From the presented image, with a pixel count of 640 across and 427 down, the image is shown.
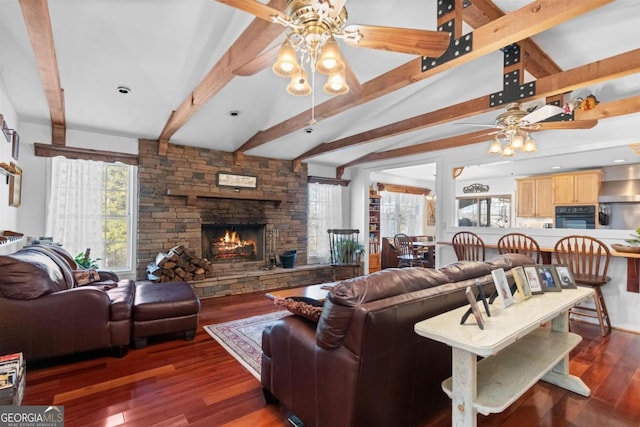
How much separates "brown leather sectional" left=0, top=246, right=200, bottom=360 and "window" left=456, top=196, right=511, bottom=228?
21.1 ft

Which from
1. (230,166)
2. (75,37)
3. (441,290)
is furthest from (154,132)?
(441,290)

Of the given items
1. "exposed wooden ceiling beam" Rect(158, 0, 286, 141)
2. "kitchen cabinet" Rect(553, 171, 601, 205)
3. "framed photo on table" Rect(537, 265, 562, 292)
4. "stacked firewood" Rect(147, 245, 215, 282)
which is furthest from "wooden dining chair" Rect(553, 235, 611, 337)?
"stacked firewood" Rect(147, 245, 215, 282)

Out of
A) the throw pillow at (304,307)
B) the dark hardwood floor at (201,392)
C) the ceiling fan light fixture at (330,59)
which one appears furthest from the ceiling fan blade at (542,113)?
the throw pillow at (304,307)

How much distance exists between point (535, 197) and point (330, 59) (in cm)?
625

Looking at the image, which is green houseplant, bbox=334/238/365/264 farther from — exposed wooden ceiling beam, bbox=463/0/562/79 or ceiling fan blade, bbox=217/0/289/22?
ceiling fan blade, bbox=217/0/289/22

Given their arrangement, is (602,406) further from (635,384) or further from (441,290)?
(441,290)

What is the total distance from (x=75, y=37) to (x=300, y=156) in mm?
3742

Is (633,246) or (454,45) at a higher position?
(454,45)

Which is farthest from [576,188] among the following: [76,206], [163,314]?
[76,206]

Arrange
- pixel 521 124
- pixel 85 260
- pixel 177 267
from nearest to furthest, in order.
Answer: pixel 521 124 < pixel 85 260 < pixel 177 267

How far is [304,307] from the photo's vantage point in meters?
1.80

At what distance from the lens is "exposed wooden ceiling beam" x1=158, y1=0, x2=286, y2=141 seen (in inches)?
80.7

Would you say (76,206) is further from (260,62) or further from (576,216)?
(576,216)

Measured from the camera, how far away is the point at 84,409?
6.40ft
